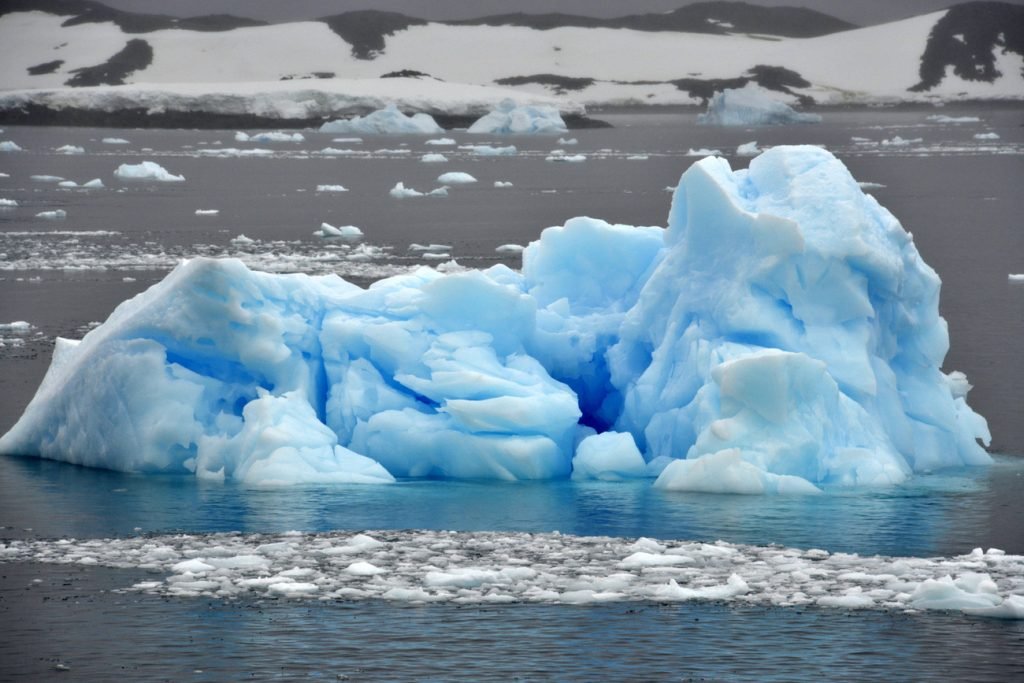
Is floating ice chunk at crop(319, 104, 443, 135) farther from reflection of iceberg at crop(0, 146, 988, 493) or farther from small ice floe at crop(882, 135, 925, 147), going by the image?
reflection of iceberg at crop(0, 146, 988, 493)

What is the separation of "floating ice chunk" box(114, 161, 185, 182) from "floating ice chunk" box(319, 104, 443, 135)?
32.3 meters

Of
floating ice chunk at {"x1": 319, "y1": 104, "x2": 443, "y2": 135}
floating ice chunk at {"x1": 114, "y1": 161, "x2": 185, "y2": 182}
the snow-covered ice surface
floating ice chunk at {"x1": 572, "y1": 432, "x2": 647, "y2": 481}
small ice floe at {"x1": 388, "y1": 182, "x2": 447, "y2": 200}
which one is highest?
the snow-covered ice surface

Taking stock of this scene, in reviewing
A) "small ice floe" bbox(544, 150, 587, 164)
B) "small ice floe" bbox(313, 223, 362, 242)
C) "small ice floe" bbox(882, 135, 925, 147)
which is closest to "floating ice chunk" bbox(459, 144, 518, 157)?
"small ice floe" bbox(544, 150, 587, 164)

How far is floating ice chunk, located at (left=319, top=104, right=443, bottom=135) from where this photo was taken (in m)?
79.5

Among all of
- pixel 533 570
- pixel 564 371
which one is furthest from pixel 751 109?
pixel 533 570

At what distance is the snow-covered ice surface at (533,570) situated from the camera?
8992 mm

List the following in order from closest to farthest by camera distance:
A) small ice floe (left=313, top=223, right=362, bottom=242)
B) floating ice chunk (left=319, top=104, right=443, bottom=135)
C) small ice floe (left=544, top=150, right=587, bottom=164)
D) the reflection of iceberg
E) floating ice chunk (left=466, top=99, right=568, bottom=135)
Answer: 1. the reflection of iceberg
2. small ice floe (left=313, top=223, right=362, bottom=242)
3. small ice floe (left=544, top=150, right=587, bottom=164)
4. floating ice chunk (left=466, top=99, right=568, bottom=135)
5. floating ice chunk (left=319, top=104, right=443, bottom=135)

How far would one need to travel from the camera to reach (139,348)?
41.7 feet

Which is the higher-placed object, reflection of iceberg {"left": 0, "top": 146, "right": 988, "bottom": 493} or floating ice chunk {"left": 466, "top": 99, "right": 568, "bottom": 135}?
reflection of iceberg {"left": 0, "top": 146, "right": 988, "bottom": 493}

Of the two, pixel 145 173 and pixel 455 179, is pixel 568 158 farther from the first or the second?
pixel 145 173

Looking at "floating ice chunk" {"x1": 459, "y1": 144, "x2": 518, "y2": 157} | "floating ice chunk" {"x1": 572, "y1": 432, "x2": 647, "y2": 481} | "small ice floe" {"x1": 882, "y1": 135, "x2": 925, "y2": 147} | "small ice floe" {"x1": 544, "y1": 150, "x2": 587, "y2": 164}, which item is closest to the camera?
"floating ice chunk" {"x1": 572, "y1": 432, "x2": 647, "y2": 481}

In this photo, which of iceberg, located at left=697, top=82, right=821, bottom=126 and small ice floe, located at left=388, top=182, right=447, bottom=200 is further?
iceberg, located at left=697, top=82, right=821, bottom=126

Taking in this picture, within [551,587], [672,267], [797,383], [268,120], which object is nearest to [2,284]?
[672,267]

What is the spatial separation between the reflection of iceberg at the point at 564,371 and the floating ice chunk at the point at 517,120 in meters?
65.9
